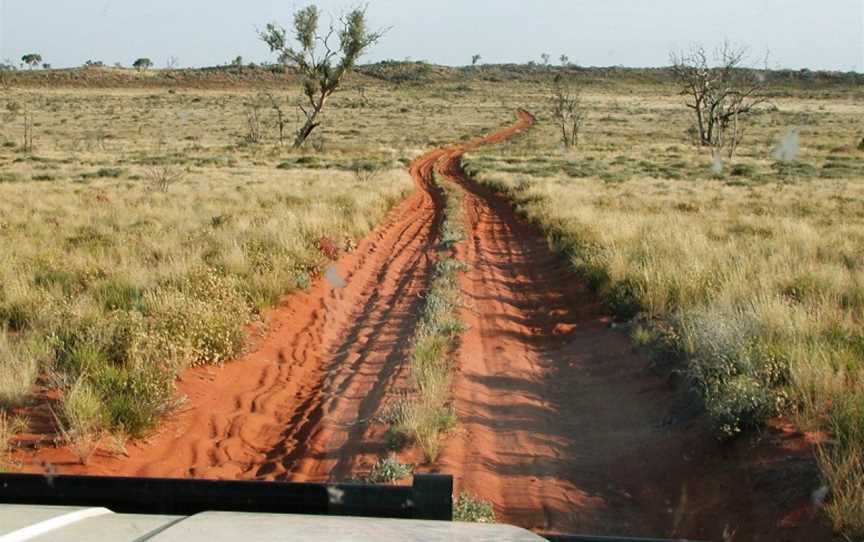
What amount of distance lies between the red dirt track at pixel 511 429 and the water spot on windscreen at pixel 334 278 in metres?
0.59

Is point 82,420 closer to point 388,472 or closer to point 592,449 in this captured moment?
point 388,472

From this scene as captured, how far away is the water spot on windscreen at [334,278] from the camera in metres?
12.6

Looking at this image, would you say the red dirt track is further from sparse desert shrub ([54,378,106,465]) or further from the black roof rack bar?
Answer: the black roof rack bar

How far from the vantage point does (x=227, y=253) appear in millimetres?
12633

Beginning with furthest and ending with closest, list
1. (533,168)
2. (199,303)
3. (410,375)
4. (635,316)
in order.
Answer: (533,168) → (635,316) → (199,303) → (410,375)

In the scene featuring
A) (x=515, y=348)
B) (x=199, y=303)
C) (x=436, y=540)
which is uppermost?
(x=436, y=540)

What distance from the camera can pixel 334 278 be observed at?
12.9 metres

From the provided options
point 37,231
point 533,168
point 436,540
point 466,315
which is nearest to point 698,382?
point 466,315

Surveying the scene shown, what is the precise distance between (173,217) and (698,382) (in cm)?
1387

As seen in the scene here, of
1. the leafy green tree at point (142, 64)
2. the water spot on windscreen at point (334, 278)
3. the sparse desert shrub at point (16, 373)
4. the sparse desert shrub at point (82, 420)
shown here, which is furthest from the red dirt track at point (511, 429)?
the leafy green tree at point (142, 64)

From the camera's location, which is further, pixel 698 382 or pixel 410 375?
pixel 410 375

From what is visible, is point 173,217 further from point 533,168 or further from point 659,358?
point 533,168

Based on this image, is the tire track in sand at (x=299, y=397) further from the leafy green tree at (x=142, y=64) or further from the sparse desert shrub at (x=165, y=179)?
the leafy green tree at (x=142, y=64)

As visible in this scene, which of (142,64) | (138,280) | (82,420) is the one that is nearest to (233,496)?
(82,420)
